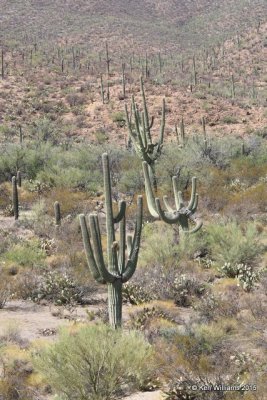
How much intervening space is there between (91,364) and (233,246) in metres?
6.88

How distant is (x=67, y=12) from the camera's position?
9194 centimetres

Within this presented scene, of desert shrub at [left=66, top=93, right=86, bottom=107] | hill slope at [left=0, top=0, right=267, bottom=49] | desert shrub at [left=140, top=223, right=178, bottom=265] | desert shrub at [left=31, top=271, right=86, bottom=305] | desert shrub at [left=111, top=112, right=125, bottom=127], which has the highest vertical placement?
hill slope at [left=0, top=0, right=267, bottom=49]

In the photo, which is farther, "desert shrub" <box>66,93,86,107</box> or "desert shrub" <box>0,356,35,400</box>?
"desert shrub" <box>66,93,86,107</box>

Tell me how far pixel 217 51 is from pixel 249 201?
59.7 metres

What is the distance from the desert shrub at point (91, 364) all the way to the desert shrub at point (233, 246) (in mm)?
6155

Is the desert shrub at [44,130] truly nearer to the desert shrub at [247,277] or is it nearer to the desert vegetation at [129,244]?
the desert vegetation at [129,244]

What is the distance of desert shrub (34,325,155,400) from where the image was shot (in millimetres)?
5828

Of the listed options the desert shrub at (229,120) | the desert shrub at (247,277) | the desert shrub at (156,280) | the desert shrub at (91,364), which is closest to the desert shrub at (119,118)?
the desert shrub at (229,120)

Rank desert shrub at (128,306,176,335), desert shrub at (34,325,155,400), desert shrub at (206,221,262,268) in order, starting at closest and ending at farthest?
desert shrub at (34,325,155,400) → desert shrub at (128,306,176,335) → desert shrub at (206,221,262,268)

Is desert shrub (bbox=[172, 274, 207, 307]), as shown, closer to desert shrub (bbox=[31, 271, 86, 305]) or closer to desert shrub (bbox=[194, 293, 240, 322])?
desert shrub (bbox=[194, 293, 240, 322])

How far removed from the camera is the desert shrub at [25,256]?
13023 millimetres

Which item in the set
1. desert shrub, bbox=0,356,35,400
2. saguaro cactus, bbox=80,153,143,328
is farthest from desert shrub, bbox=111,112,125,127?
desert shrub, bbox=0,356,35,400

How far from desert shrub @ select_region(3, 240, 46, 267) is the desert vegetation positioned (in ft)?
0.14

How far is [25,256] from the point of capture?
1319 cm
